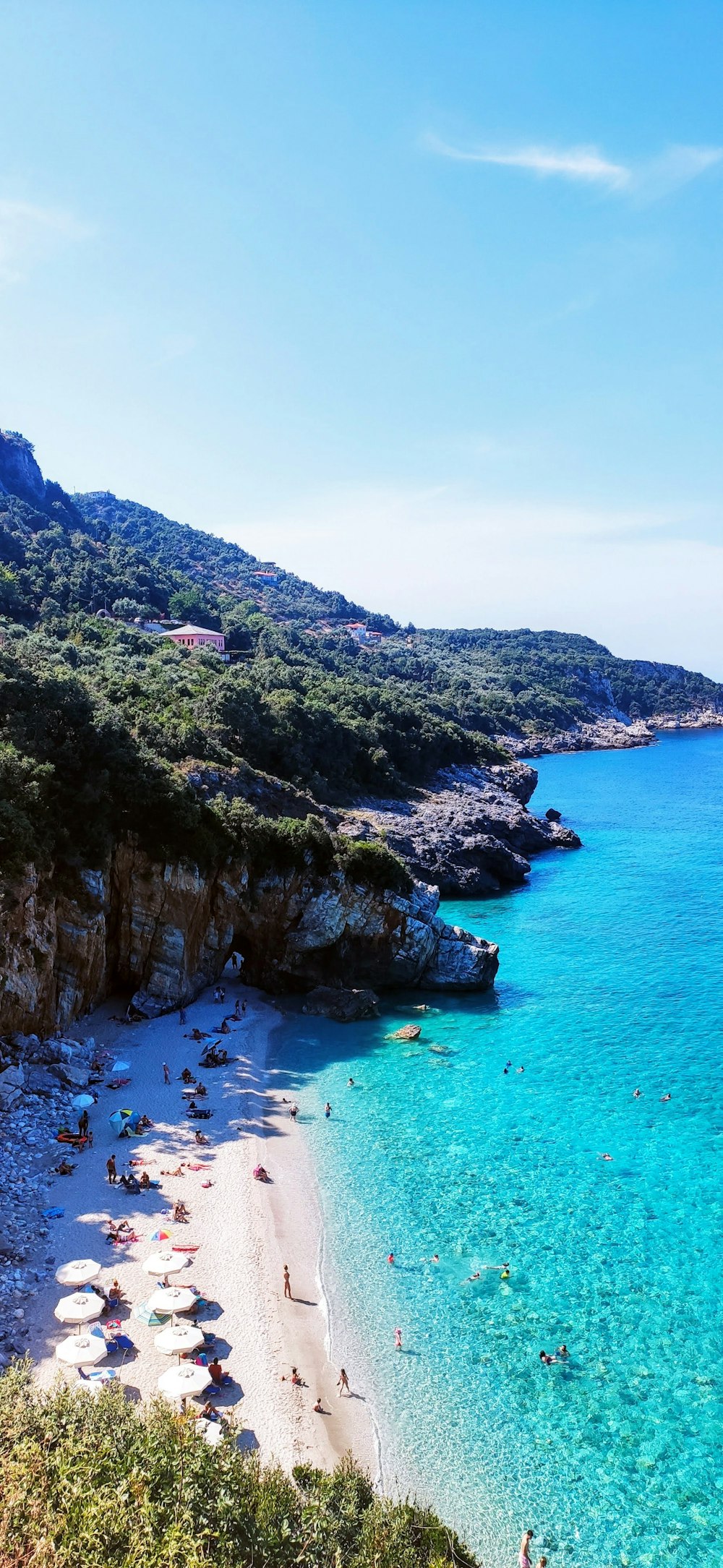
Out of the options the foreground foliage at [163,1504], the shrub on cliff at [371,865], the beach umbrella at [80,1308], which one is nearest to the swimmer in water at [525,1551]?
the foreground foliage at [163,1504]

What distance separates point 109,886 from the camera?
100ft

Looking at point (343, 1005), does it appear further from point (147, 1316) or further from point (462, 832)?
point (462, 832)

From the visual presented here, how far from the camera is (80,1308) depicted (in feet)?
54.0

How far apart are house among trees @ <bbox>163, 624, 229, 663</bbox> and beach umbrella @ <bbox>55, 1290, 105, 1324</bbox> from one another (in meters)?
63.0

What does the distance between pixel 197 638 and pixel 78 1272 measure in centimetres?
6943

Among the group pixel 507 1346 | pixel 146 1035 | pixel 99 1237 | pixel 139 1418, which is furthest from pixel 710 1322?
pixel 146 1035

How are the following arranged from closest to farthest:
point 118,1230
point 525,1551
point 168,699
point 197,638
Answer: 1. point 525,1551
2. point 118,1230
3. point 168,699
4. point 197,638

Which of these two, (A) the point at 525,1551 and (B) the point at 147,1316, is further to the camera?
(B) the point at 147,1316

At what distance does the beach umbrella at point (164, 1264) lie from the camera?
59.3ft

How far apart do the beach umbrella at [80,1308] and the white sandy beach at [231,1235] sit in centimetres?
53

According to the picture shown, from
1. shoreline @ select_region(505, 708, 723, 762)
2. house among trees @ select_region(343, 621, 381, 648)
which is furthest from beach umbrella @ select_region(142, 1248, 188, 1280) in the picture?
house among trees @ select_region(343, 621, 381, 648)

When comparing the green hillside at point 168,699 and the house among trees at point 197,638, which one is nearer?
the green hillside at point 168,699

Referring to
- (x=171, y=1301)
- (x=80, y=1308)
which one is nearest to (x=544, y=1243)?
(x=171, y=1301)

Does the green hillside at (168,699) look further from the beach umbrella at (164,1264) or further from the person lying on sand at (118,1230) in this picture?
the beach umbrella at (164,1264)
